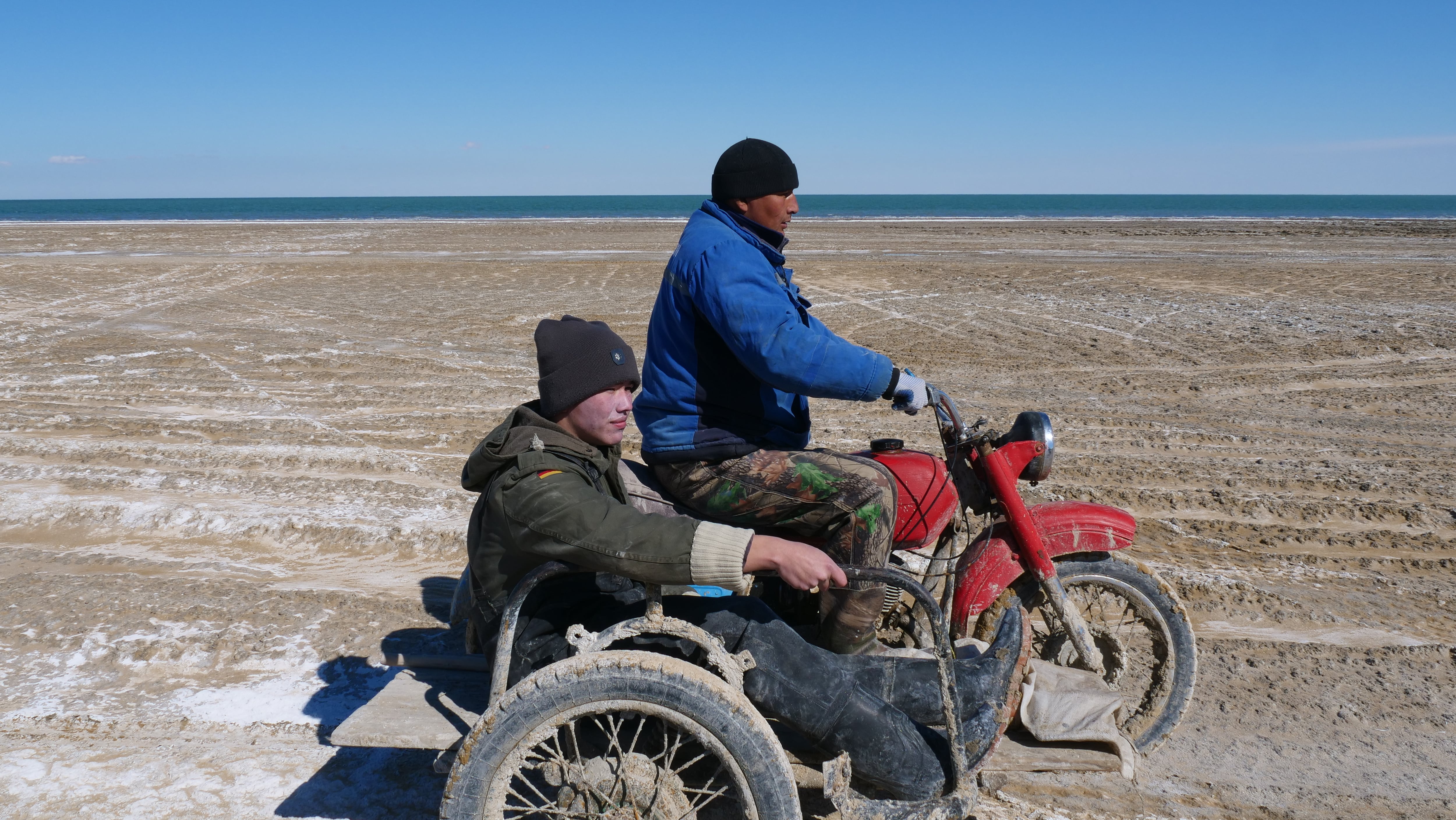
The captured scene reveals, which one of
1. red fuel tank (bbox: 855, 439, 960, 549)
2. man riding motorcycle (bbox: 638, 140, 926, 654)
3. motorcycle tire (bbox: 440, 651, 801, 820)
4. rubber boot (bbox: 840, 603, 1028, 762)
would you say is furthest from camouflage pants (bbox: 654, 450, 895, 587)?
motorcycle tire (bbox: 440, 651, 801, 820)

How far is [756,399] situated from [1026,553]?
1080 mm

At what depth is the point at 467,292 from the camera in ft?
50.3

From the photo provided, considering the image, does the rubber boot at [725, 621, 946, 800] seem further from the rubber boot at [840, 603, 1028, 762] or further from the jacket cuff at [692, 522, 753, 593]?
the jacket cuff at [692, 522, 753, 593]

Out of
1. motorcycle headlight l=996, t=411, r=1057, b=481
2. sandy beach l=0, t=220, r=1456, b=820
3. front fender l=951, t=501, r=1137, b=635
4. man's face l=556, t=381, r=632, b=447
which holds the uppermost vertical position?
man's face l=556, t=381, r=632, b=447

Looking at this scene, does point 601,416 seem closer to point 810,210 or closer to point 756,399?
point 756,399

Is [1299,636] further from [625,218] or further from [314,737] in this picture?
[625,218]

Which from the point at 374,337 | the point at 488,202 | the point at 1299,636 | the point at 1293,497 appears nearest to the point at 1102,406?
the point at 1293,497

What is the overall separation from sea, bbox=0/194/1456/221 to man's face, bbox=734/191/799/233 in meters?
44.4

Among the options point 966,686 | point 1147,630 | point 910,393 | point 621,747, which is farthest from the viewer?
point 1147,630

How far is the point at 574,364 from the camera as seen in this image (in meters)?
2.67

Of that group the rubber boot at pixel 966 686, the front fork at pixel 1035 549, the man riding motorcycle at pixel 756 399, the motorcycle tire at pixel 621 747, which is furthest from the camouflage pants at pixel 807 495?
the motorcycle tire at pixel 621 747

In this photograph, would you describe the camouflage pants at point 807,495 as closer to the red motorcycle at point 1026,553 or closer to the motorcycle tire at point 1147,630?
the red motorcycle at point 1026,553

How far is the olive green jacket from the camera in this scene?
2.36 meters

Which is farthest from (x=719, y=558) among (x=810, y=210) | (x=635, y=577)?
(x=810, y=210)
